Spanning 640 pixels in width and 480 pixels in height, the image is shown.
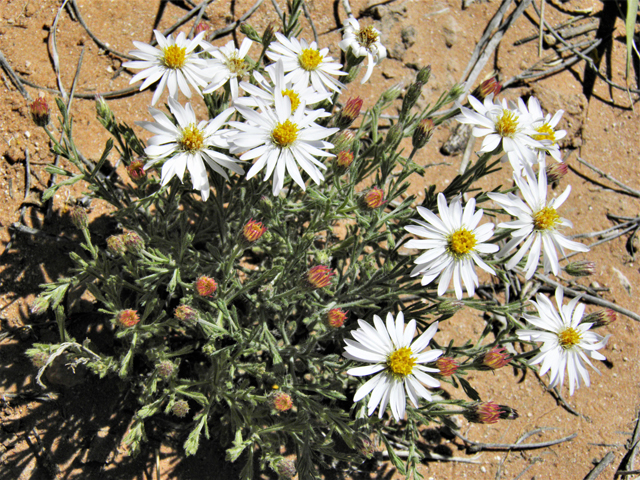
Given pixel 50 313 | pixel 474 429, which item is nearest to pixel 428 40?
pixel 474 429

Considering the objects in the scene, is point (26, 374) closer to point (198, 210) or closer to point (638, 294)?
point (198, 210)

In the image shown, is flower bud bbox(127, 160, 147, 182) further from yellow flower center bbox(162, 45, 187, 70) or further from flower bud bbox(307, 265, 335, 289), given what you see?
flower bud bbox(307, 265, 335, 289)

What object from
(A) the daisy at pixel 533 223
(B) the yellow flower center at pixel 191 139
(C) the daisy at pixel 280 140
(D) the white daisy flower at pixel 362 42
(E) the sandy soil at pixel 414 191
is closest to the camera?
(C) the daisy at pixel 280 140

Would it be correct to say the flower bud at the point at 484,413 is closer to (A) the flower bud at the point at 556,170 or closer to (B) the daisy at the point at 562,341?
(B) the daisy at the point at 562,341

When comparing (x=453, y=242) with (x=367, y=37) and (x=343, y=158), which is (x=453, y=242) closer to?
(x=343, y=158)

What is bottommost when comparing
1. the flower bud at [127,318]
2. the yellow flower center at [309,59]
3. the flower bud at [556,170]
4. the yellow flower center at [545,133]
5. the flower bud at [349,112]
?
the flower bud at [127,318]

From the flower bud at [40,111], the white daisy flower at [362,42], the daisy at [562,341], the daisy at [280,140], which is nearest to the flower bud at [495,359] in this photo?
the daisy at [562,341]
